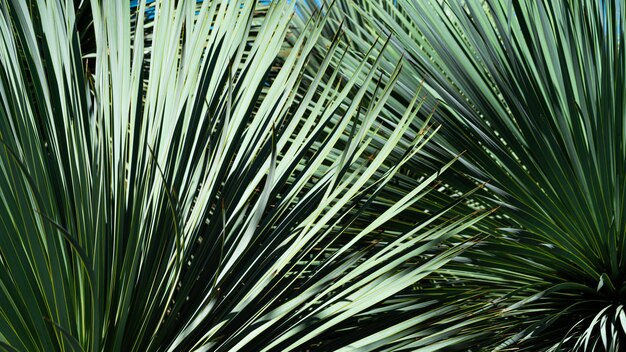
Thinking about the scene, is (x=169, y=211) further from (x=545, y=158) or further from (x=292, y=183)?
(x=545, y=158)

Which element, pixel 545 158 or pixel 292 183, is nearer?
pixel 292 183

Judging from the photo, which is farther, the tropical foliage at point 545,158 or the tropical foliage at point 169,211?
the tropical foliage at point 545,158

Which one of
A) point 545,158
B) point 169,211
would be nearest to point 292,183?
point 169,211

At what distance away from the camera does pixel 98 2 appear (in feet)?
4.86

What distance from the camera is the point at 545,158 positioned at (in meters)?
1.70

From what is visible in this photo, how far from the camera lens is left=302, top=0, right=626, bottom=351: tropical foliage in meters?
1.66

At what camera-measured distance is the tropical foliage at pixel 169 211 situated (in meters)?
1.11

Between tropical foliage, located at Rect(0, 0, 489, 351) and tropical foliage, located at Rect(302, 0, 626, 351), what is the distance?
35 centimetres

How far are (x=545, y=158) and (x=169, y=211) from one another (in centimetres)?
92

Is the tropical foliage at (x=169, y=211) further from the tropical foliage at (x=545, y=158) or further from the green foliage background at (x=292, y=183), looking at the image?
the tropical foliage at (x=545, y=158)

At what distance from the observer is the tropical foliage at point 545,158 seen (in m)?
1.66

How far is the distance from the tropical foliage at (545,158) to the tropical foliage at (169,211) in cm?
35

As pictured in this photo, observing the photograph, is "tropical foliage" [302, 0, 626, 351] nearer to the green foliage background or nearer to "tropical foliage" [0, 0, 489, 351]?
the green foliage background

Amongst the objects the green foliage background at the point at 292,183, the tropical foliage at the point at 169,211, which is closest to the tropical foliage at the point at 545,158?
the green foliage background at the point at 292,183
